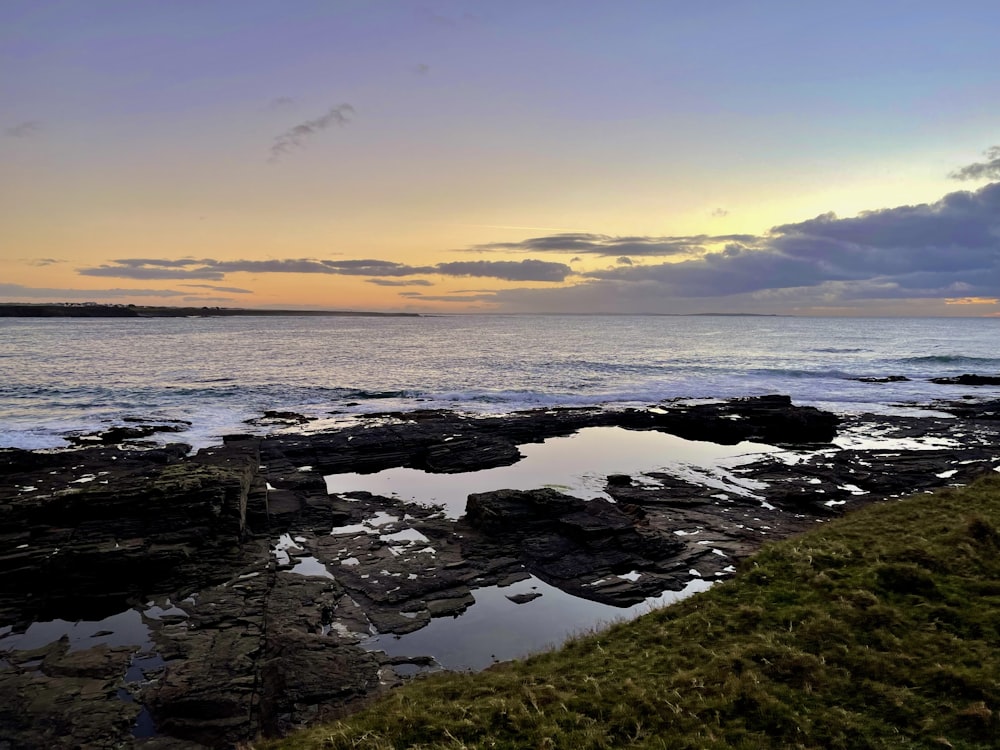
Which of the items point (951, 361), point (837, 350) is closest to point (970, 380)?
point (951, 361)

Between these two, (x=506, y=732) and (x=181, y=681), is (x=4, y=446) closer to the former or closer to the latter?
(x=181, y=681)

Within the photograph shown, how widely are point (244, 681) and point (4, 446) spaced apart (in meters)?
35.2

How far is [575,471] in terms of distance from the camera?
33406 millimetres

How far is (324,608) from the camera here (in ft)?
56.6

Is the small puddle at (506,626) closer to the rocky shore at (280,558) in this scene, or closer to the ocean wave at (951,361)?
the rocky shore at (280,558)

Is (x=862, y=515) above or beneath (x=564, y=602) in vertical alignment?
above

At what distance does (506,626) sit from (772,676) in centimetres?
771

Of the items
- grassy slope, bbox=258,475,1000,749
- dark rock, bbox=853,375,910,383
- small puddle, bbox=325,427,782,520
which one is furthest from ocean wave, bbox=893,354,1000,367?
grassy slope, bbox=258,475,1000,749

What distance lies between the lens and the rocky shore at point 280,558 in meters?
13.1

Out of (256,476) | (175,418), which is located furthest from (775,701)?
(175,418)

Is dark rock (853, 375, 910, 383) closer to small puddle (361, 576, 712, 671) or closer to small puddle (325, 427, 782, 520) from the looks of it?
small puddle (325, 427, 782, 520)

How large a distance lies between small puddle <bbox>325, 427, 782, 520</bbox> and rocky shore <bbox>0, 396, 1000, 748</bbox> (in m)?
0.95

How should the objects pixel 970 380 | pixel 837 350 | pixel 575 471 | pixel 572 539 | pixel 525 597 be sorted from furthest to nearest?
pixel 837 350 → pixel 970 380 → pixel 575 471 → pixel 572 539 → pixel 525 597

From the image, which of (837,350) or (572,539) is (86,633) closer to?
(572,539)
